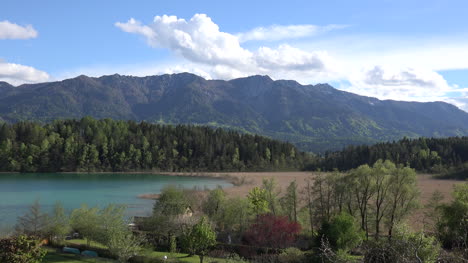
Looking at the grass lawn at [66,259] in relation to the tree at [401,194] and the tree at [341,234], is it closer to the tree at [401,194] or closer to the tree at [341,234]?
the tree at [341,234]

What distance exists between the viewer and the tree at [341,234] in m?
36.3

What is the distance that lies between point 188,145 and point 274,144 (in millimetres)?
39846

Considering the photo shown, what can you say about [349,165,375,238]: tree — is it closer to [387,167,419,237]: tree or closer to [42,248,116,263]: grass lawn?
[387,167,419,237]: tree

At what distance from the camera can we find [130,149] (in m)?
153

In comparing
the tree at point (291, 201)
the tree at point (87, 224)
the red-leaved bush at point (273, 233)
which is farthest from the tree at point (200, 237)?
Answer: the tree at point (291, 201)

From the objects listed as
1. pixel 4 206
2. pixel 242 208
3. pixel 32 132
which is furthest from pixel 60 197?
pixel 32 132

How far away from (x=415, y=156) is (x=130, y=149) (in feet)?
351

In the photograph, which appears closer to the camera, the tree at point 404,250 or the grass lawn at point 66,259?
the tree at point 404,250

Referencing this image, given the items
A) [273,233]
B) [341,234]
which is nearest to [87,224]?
[273,233]

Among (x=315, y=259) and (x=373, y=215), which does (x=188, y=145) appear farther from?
(x=315, y=259)

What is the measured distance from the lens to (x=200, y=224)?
37156 mm

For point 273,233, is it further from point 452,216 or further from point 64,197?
point 64,197

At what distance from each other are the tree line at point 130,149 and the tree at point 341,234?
121 meters

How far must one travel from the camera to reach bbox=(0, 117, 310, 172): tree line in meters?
140
